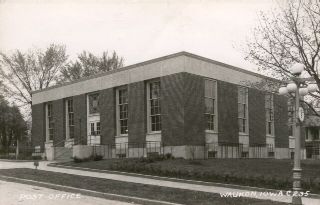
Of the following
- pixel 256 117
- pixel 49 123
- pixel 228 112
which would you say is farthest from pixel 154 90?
pixel 49 123

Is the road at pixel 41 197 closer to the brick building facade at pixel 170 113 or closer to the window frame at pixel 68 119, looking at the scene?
the brick building facade at pixel 170 113

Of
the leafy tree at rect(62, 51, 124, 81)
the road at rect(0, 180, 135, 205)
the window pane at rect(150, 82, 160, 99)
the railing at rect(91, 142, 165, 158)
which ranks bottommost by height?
the road at rect(0, 180, 135, 205)

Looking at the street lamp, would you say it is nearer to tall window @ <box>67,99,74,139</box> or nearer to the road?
the road

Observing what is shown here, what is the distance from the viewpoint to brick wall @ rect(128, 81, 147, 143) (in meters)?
28.5

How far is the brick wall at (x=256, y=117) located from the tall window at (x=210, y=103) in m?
4.77

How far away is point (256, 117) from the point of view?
33.6 meters

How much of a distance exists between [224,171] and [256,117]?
15273mm

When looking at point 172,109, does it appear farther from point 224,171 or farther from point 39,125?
point 39,125

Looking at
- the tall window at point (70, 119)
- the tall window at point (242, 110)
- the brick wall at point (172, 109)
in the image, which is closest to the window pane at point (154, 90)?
the brick wall at point (172, 109)

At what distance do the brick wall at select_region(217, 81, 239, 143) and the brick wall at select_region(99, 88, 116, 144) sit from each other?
7.17m

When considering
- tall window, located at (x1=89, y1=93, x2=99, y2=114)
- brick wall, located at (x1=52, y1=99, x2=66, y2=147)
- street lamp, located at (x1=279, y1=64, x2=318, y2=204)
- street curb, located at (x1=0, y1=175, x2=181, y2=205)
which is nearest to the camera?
street lamp, located at (x1=279, y1=64, x2=318, y2=204)

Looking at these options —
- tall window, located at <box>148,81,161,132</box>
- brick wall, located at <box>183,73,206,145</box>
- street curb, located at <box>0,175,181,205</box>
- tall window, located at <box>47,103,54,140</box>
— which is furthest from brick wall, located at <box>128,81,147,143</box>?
tall window, located at <box>47,103,54,140</box>

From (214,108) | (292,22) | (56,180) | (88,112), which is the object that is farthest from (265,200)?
(88,112)

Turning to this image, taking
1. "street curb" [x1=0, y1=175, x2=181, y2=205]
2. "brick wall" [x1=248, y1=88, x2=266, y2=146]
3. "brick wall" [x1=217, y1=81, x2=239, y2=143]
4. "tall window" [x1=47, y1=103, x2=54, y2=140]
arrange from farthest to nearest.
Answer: "tall window" [x1=47, y1=103, x2=54, y2=140] < "brick wall" [x1=248, y1=88, x2=266, y2=146] < "brick wall" [x1=217, y1=81, x2=239, y2=143] < "street curb" [x1=0, y1=175, x2=181, y2=205]
